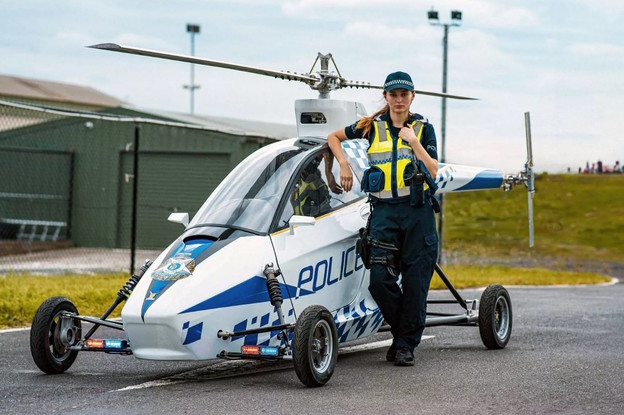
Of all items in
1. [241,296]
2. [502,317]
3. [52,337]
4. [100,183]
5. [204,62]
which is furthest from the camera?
[100,183]

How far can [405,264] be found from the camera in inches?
343

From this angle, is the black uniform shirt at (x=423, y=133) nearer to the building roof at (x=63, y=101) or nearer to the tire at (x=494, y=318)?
the tire at (x=494, y=318)

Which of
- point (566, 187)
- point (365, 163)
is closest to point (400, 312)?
point (365, 163)

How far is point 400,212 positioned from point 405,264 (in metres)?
0.43

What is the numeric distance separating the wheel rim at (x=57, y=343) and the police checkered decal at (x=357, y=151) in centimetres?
289

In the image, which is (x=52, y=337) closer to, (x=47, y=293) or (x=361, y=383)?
(x=361, y=383)

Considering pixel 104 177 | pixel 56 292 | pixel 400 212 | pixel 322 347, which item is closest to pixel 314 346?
pixel 322 347

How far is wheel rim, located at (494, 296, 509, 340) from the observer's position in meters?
9.99

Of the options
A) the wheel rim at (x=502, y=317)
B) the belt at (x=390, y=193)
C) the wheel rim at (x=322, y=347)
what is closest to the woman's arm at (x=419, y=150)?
the belt at (x=390, y=193)

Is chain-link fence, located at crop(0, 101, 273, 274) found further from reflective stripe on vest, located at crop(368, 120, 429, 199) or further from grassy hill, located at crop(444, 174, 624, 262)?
reflective stripe on vest, located at crop(368, 120, 429, 199)

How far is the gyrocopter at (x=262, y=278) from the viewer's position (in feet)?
23.9

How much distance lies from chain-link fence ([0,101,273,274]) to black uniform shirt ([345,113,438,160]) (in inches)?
710

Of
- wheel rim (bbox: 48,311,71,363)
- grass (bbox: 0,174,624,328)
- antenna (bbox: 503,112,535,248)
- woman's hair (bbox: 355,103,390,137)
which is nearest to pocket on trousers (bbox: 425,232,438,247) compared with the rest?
woman's hair (bbox: 355,103,390,137)

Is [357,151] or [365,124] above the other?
[365,124]
